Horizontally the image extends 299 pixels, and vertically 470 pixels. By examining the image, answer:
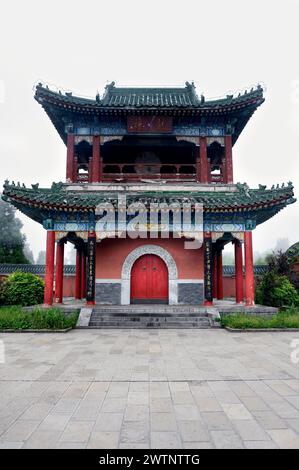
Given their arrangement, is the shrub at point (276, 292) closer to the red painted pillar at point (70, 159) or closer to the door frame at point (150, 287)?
the door frame at point (150, 287)

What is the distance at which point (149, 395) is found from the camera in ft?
14.3

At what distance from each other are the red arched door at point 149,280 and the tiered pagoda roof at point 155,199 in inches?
117

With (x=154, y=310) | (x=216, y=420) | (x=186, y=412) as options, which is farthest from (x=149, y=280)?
(x=216, y=420)

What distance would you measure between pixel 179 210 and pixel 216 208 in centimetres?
143

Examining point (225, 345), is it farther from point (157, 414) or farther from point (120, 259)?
point (120, 259)

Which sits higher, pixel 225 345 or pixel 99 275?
pixel 99 275

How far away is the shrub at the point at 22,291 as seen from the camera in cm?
1322

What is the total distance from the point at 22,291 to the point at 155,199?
711cm

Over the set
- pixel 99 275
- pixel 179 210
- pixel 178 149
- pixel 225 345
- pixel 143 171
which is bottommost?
pixel 225 345

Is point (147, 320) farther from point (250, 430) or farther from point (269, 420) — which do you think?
point (250, 430)

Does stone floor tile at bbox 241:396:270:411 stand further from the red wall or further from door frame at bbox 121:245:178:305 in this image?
the red wall

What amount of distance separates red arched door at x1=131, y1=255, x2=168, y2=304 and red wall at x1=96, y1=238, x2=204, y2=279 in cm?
63

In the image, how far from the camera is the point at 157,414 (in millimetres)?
A: 3689
